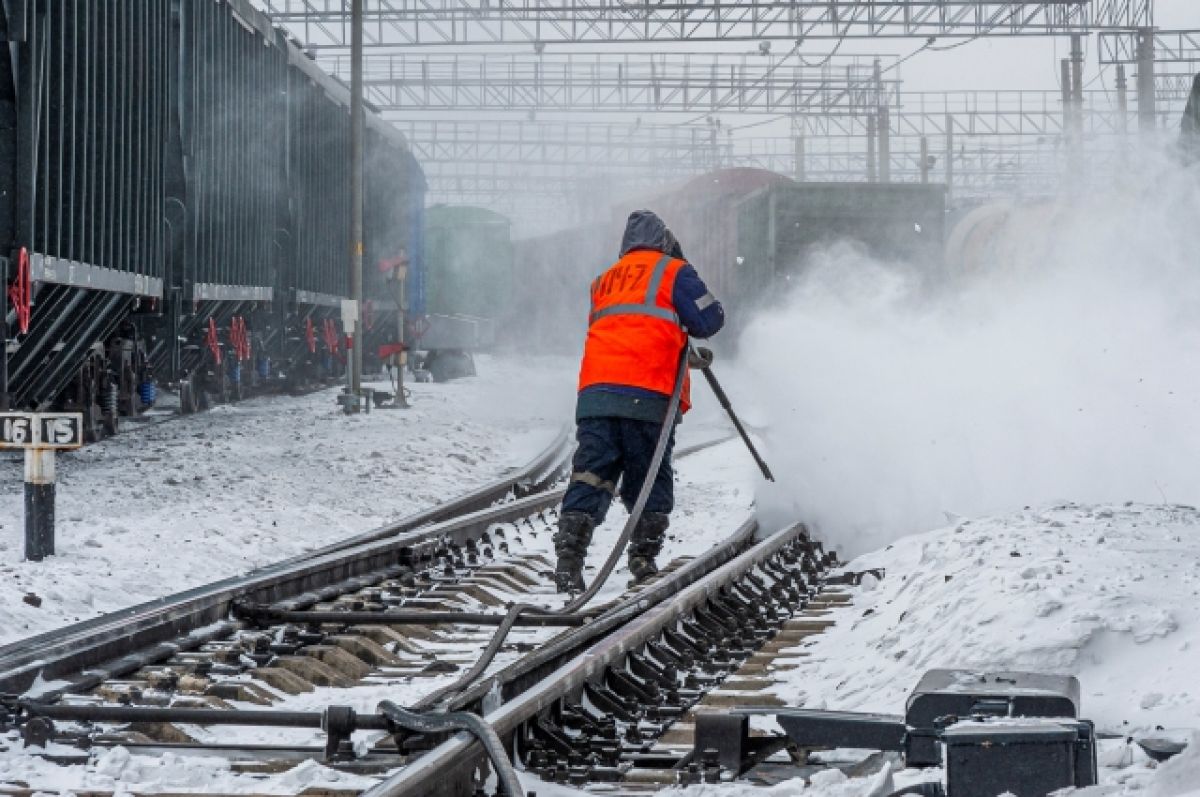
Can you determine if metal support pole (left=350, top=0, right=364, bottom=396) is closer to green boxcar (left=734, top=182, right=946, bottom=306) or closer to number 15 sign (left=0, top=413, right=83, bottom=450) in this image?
green boxcar (left=734, top=182, right=946, bottom=306)

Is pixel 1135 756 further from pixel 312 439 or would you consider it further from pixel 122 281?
pixel 312 439

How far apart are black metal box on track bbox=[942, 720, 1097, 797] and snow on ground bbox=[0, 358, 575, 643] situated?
4.39 meters

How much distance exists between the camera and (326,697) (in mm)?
5848

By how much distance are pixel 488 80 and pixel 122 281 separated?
31.7m

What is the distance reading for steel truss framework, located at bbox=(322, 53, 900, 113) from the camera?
150 feet

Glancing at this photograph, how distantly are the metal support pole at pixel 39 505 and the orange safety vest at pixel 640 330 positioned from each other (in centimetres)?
282

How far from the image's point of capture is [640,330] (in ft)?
27.2

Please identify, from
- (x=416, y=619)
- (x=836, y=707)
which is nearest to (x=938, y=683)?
(x=836, y=707)

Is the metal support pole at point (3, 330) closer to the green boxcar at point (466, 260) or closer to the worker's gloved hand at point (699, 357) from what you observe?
the worker's gloved hand at point (699, 357)

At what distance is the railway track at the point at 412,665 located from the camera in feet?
15.5

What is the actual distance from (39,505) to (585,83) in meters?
38.2

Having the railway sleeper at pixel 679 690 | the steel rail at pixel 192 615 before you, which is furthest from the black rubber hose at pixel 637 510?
the steel rail at pixel 192 615

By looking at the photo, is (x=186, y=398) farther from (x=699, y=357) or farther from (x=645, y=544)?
(x=699, y=357)

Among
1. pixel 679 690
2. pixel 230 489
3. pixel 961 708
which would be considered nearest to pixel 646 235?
pixel 679 690
